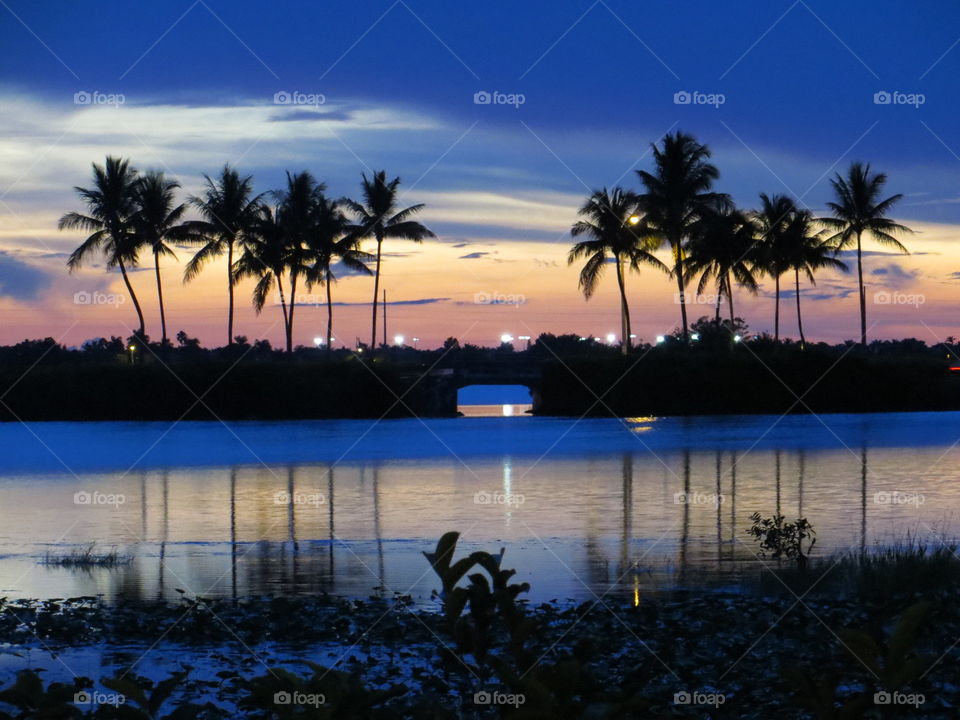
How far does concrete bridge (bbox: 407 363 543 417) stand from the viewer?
80188 millimetres

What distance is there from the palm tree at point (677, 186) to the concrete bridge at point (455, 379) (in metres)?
14.0

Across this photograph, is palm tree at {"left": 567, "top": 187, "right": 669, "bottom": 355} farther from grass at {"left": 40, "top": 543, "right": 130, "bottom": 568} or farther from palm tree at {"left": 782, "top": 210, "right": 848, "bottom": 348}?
grass at {"left": 40, "top": 543, "right": 130, "bottom": 568}

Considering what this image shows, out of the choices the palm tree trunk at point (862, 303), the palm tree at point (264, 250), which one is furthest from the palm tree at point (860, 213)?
the palm tree at point (264, 250)

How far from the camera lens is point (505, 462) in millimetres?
41531

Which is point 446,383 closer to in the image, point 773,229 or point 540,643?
point 773,229

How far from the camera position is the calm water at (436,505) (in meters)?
15.3

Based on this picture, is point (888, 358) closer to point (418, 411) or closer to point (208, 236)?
point (418, 411)

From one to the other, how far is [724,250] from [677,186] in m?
8.18

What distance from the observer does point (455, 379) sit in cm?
8219

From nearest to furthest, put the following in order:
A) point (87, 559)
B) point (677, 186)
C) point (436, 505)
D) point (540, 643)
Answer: point (540, 643) → point (87, 559) → point (436, 505) → point (677, 186)

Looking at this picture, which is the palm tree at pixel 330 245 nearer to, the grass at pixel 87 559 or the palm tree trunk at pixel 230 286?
the palm tree trunk at pixel 230 286

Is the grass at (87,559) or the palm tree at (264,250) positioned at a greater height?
the palm tree at (264,250)

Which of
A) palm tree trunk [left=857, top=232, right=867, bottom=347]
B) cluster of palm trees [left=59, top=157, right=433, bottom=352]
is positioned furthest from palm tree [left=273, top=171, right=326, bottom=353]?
palm tree trunk [left=857, top=232, right=867, bottom=347]

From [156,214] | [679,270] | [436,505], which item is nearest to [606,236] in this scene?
[679,270]
